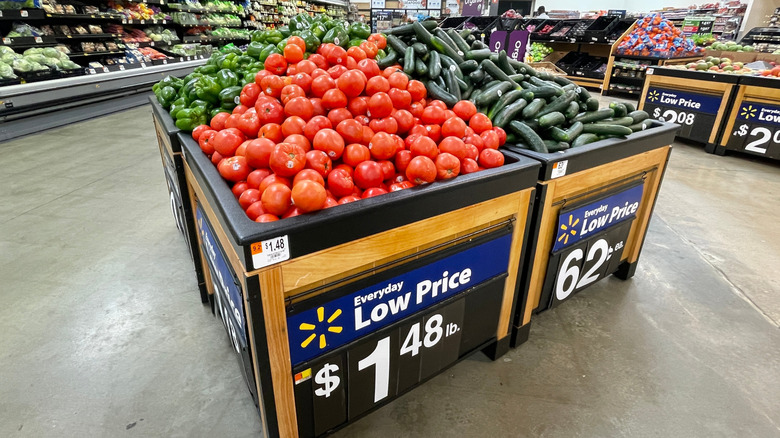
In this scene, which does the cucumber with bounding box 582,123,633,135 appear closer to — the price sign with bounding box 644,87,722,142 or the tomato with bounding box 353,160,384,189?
the tomato with bounding box 353,160,384,189

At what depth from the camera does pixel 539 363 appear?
1.96m

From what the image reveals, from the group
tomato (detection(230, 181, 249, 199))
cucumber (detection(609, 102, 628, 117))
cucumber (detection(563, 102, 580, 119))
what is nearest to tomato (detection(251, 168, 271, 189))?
tomato (detection(230, 181, 249, 199))

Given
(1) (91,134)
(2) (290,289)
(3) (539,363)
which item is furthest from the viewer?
(1) (91,134)

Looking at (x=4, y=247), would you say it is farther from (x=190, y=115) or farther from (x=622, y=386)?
(x=622, y=386)

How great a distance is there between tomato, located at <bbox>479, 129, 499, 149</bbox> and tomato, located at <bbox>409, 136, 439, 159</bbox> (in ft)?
1.03

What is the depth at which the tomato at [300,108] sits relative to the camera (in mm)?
1473

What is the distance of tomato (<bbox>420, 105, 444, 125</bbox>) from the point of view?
5.35 ft

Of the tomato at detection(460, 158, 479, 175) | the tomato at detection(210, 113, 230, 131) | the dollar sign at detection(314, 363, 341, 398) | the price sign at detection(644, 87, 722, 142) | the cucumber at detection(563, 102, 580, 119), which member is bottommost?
the dollar sign at detection(314, 363, 341, 398)

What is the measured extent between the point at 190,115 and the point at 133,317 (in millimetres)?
1176

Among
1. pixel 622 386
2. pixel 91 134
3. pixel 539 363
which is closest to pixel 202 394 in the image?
pixel 539 363

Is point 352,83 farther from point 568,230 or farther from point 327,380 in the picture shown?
point 568,230

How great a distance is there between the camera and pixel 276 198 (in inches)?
45.4

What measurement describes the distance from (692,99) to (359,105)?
18.3 ft

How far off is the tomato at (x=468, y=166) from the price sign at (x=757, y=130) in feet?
16.7
